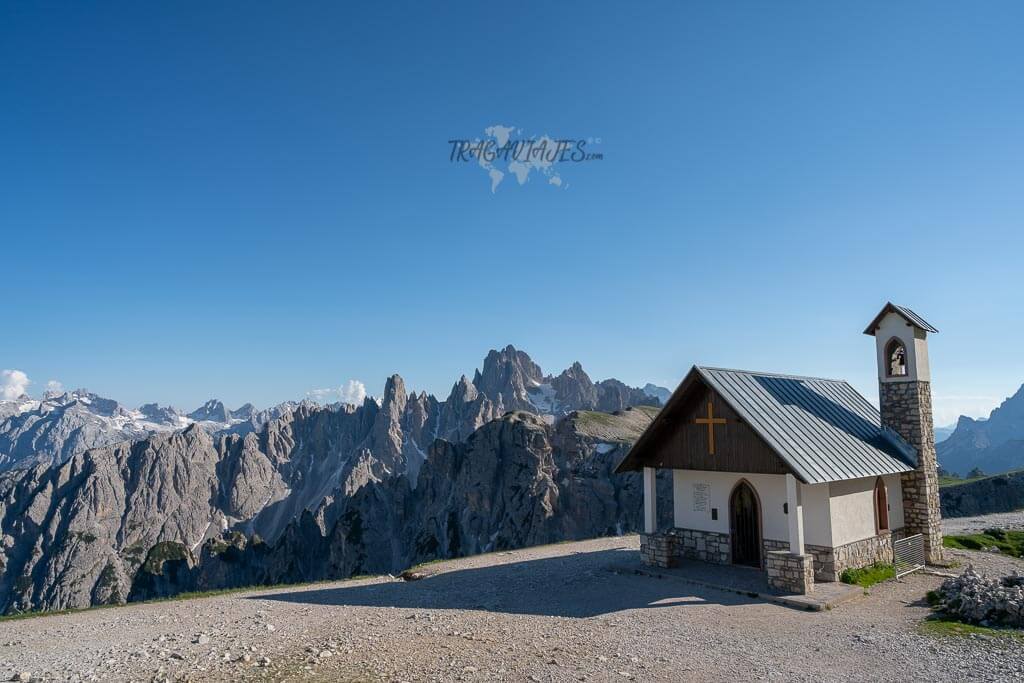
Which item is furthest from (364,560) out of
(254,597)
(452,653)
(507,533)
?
(452,653)

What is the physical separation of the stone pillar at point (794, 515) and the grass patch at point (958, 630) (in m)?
3.53

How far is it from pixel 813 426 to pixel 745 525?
422cm

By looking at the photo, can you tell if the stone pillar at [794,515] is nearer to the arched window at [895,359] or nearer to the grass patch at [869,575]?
the grass patch at [869,575]

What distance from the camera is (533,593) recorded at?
59.0 feet

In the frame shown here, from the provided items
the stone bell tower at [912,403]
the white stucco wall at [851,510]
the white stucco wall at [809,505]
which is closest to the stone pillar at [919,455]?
the stone bell tower at [912,403]

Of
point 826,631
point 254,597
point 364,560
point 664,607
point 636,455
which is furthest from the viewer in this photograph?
point 364,560

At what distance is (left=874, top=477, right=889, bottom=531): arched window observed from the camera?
2125 centimetres

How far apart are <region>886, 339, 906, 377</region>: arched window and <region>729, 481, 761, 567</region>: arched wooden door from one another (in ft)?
28.0

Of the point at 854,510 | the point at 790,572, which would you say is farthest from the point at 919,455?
the point at 790,572

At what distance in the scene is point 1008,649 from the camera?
12.4 metres

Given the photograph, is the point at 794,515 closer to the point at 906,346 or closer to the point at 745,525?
the point at 745,525

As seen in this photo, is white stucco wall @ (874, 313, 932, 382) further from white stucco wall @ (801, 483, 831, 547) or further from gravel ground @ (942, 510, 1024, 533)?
gravel ground @ (942, 510, 1024, 533)

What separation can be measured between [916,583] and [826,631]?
7508 mm

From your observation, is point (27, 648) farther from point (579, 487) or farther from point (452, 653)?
point (579, 487)
